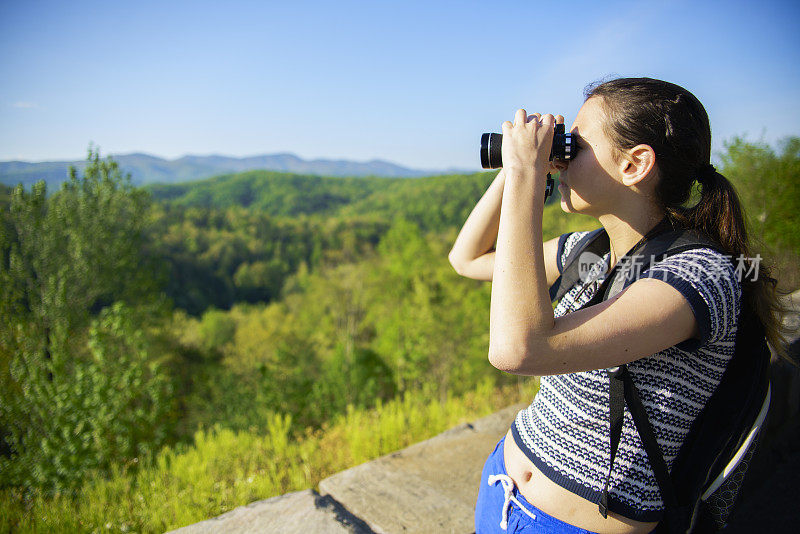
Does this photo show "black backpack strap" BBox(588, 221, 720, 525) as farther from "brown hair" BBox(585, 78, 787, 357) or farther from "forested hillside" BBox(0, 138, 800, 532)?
"forested hillside" BBox(0, 138, 800, 532)

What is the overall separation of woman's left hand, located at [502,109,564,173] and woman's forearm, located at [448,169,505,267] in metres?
0.26

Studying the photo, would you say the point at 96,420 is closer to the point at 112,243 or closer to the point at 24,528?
the point at 24,528

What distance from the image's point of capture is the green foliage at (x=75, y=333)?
5.95 metres

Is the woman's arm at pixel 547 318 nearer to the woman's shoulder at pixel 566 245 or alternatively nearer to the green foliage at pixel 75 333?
the woman's shoulder at pixel 566 245

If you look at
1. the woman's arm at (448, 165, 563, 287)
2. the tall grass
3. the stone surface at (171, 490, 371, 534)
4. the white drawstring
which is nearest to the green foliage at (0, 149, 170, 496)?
the tall grass

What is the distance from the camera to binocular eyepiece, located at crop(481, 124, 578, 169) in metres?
0.92

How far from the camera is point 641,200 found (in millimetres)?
921

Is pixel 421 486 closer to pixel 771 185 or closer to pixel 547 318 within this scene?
pixel 547 318

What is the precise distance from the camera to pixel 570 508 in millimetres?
865

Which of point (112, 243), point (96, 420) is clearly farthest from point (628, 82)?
point (112, 243)

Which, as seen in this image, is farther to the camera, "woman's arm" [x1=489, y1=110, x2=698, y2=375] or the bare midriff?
the bare midriff

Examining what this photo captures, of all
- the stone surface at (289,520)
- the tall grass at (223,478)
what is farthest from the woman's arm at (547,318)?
the tall grass at (223,478)

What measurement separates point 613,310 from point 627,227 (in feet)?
1.01

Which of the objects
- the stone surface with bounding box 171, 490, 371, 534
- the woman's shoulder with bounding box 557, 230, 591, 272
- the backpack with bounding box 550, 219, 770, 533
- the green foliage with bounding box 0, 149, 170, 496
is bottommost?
the green foliage with bounding box 0, 149, 170, 496
